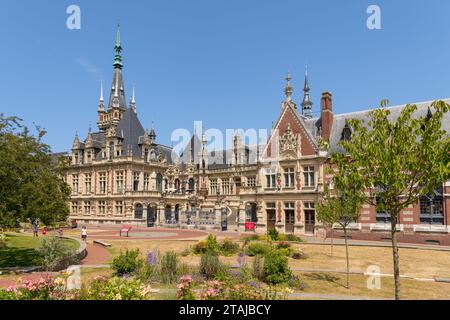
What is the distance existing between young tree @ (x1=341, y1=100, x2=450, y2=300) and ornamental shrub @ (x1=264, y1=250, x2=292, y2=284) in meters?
4.63

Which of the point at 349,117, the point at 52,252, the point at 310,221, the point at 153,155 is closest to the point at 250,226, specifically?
the point at 310,221

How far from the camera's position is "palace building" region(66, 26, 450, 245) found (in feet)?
106

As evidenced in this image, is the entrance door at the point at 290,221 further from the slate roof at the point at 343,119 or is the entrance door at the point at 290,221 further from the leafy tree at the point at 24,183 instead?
the leafy tree at the point at 24,183

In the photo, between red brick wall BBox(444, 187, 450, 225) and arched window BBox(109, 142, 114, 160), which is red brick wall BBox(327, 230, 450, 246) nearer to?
red brick wall BBox(444, 187, 450, 225)

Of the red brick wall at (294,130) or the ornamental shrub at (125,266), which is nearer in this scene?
the ornamental shrub at (125,266)

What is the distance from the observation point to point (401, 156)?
32.6ft

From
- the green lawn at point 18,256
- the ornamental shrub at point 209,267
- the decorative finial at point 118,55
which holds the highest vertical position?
the decorative finial at point 118,55

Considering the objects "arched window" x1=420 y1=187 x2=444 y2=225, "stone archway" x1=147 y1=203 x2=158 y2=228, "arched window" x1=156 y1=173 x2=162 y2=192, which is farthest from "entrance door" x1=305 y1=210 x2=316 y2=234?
"arched window" x1=156 y1=173 x2=162 y2=192

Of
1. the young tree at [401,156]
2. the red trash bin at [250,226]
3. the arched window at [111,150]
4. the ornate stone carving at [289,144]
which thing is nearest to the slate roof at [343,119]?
the ornate stone carving at [289,144]

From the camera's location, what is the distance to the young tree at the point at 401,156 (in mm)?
9477

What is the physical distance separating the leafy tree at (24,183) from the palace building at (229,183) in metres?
26.5

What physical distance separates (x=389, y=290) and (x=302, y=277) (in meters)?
3.62
